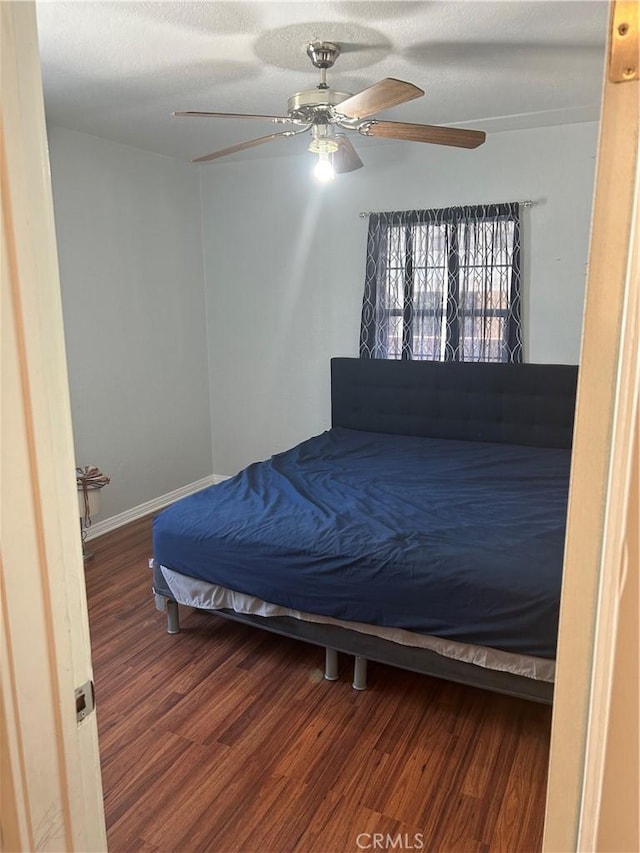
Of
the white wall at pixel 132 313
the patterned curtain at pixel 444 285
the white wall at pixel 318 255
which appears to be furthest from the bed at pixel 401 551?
the white wall at pixel 132 313

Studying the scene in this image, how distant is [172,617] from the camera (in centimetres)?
310

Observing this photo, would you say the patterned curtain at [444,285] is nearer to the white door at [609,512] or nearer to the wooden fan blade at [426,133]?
the wooden fan blade at [426,133]

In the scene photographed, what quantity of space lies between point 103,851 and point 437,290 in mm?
3971

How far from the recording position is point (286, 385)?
202 inches

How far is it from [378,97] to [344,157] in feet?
2.69

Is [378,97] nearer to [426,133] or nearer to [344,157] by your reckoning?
[426,133]

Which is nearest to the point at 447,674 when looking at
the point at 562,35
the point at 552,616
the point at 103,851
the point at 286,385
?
the point at 552,616

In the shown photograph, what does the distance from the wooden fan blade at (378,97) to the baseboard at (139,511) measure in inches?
127

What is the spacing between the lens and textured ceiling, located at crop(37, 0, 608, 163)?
7.58ft

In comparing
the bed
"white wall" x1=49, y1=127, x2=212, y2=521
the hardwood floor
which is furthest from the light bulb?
the hardwood floor

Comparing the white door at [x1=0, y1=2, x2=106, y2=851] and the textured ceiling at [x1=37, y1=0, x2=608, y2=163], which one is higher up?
the textured ceiling at [x1=37, y1=0, x2=608, y2=163]

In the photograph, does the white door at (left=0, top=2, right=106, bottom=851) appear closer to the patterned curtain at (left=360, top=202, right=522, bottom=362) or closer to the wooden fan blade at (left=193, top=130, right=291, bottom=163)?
the wooden fan blade at (left=193, top=130, right=291, bottom=163)

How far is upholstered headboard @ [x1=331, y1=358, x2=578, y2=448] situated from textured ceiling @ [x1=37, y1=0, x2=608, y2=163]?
1.61 metres

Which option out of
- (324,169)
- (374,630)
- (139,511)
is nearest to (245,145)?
(324,169)
